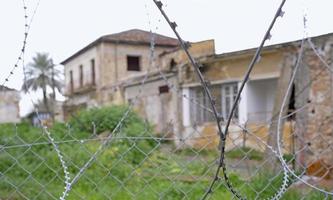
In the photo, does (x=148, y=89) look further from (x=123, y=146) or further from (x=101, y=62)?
(x=123, y=146)

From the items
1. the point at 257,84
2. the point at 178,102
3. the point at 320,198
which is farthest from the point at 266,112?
the point at 320,198

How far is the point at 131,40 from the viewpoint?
17.9 meters

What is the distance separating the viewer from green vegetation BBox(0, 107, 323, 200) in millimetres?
2375

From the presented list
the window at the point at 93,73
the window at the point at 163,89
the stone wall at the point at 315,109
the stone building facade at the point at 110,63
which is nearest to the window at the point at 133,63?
the stone building facade at the point at 110,63

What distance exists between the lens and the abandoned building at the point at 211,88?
10.2 feet

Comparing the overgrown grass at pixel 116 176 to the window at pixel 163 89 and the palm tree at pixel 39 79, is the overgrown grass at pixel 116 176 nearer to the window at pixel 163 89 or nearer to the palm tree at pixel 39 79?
the palm tree at pixel 39 79

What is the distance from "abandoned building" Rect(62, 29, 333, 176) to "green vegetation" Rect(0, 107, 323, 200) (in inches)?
10.8

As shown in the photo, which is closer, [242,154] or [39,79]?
[39,79]

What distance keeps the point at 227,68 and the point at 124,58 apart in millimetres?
9288

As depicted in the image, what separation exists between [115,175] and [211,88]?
3246mm

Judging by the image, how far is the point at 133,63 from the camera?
19531 mm

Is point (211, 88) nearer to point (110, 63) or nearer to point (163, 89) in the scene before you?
point (163, 89)

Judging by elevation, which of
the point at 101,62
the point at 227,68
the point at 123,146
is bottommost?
the point at 123,146

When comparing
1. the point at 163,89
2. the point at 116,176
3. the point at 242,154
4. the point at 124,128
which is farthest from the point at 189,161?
the point at 163,89
